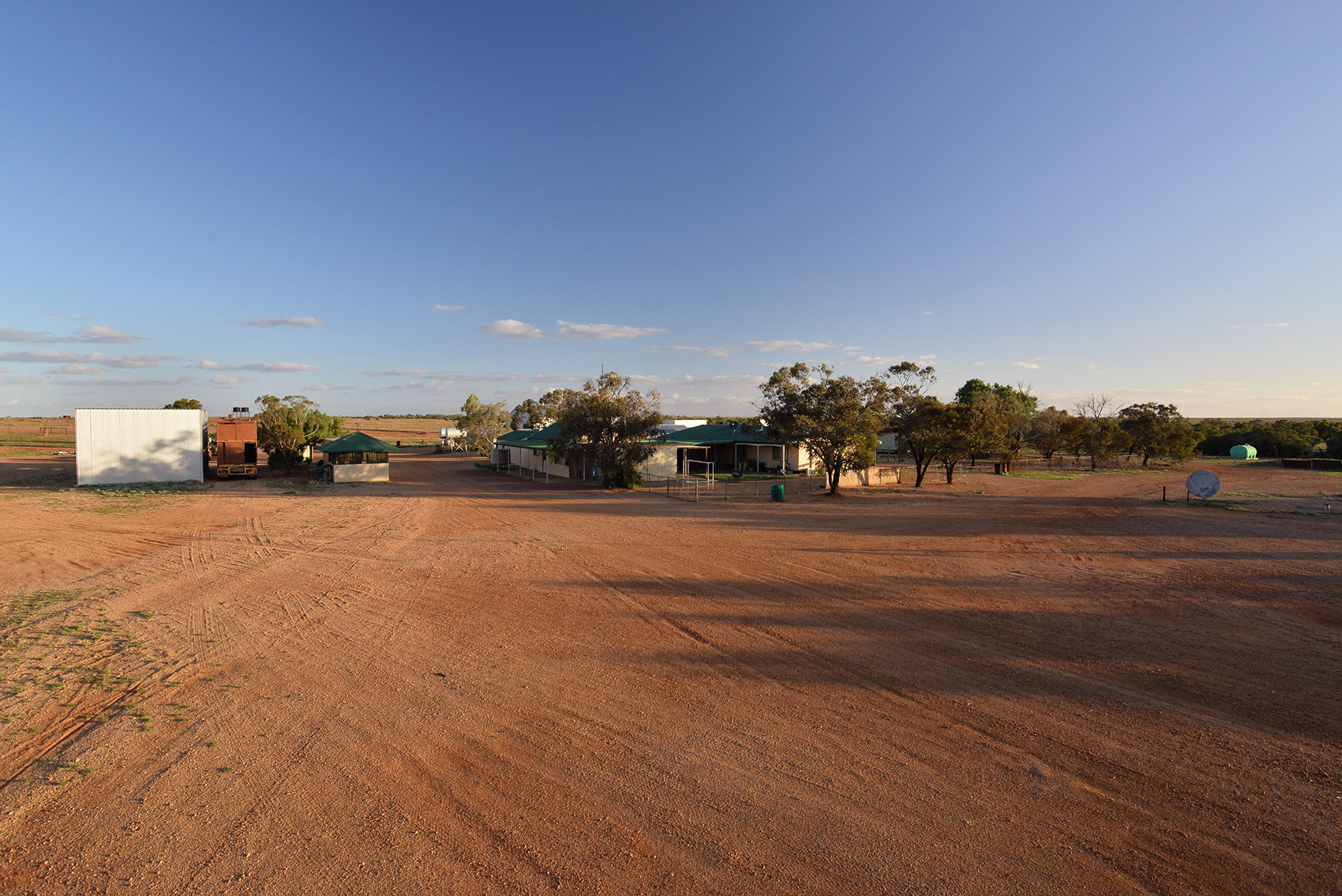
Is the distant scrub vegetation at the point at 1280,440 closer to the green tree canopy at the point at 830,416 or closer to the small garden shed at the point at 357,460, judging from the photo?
the green tree canopy at the point at 830,416

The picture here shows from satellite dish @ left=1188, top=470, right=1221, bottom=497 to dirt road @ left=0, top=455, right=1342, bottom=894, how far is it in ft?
34.5

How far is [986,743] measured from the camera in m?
5.59

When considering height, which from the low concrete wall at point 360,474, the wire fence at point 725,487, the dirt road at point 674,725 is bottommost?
the dirt road at point 674,725

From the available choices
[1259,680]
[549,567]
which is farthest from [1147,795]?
[549,567]

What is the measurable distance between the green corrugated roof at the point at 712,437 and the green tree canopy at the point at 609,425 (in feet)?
20.4

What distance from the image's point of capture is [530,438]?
3997 centimetres

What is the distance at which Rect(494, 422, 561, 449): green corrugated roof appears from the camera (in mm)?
36409

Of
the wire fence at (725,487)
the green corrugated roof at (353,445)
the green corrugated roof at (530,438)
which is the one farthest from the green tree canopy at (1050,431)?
the green corrugated roof at (353,445)

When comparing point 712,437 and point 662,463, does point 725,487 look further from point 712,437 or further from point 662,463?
point 712,437

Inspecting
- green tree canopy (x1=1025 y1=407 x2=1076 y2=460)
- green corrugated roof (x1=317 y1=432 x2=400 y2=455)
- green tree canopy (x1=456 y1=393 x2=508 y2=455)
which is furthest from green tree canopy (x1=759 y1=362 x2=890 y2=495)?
green tree canopy (x1=456 y1=393 x2=508 y2=455)

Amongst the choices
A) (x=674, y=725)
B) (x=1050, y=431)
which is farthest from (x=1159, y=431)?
(x=674, y=725)

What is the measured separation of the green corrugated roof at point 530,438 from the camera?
119ft

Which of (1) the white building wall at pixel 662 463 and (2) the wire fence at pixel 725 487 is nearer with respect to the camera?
(2) the wire fence at pixel 725 487

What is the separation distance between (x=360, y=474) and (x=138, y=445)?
10.0m
